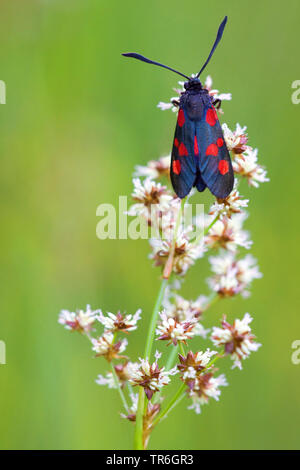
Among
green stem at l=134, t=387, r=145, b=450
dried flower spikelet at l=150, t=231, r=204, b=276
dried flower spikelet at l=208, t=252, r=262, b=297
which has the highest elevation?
dried flower spikelet at l=150, t=231, r=204, b=276

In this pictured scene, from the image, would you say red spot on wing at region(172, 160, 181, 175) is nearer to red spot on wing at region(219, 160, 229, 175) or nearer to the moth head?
red spot on wing at region(219, 160, 229, 175)

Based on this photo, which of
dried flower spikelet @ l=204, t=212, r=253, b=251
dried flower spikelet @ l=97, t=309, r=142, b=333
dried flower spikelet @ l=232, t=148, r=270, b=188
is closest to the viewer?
dried flower spikelet @ l=97, t=309, r=142, b=333

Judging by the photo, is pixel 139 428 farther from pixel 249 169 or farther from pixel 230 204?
pixel 249 169

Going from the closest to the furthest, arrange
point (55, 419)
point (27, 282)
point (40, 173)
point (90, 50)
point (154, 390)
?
point (154, 390)
point (55, 419)
point (27, 282)
point (40, 173)
point (90, 50)

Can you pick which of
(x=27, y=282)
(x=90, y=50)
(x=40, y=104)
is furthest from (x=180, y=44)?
(x=27, y=282)

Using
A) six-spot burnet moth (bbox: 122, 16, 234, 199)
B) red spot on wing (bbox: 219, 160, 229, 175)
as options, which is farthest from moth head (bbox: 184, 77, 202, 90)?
red spot on wing (bbox: 219, 160, 229, 175)

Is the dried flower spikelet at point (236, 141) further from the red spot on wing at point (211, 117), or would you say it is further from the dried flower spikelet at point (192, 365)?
the dried flower spikelet at point (192, 365)

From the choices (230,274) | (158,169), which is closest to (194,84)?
(158,169)

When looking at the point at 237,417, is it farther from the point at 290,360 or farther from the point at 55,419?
the point at 55,419
